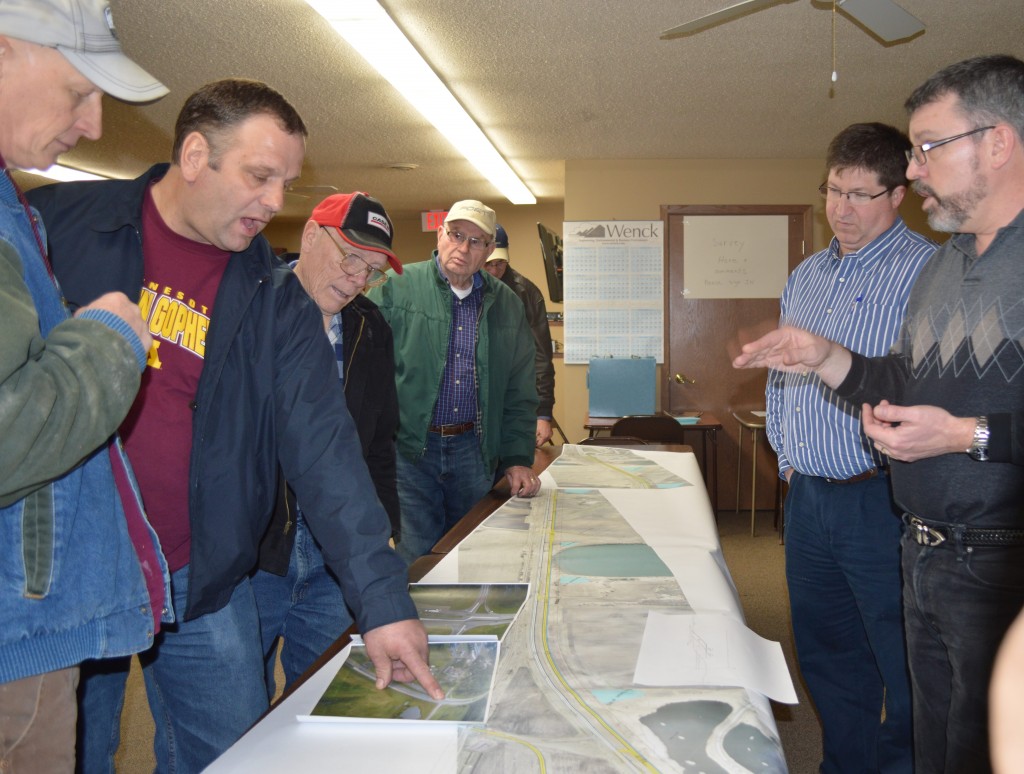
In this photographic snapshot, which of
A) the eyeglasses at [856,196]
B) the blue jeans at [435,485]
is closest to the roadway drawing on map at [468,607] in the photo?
the blue jeans at [435,485]

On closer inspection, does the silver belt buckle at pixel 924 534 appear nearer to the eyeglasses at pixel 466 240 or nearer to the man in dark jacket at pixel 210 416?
the man in dark jacket at pixel 210 416

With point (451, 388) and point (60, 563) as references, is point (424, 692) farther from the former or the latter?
point (451, 388)

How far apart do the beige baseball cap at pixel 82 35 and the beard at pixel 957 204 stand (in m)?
1.49

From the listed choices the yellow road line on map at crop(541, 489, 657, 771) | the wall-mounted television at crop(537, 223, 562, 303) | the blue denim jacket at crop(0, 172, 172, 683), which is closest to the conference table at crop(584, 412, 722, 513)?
the wall-mounted television at crop(537, 223, 562, 303)

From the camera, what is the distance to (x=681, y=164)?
21.2 ft

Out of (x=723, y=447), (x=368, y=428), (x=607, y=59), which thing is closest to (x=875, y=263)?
(x=368, y=428)

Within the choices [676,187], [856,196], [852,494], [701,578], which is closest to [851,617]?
[852,494]

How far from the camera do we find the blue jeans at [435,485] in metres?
2.94

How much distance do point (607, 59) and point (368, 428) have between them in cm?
291

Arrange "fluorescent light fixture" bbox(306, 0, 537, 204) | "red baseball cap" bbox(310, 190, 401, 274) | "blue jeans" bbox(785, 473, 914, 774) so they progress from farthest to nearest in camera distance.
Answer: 1. "fluorescent light fixture" bbox(306, 0, 537, 204)
2. "blue jeans" bbox(785, 473, 914, 774)
3. "red baseball cap" bbox(310, 190, 401, 274)

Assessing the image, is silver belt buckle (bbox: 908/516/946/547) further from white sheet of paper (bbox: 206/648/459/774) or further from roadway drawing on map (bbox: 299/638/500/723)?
white sheet of paper (bbox: 206/648/459/774)

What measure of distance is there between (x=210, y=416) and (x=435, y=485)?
1.62 metres

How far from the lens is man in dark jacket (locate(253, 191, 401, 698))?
1.72 metres

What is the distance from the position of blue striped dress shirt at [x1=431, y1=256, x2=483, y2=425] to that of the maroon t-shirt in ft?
4.98
